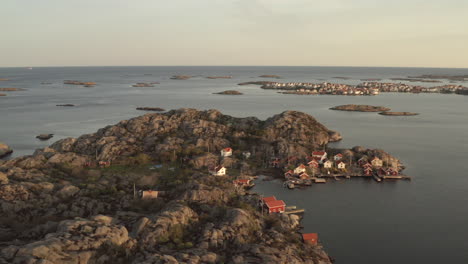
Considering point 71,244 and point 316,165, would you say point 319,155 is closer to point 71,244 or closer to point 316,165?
point 316,165

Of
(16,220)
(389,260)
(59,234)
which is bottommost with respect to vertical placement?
(389,260)

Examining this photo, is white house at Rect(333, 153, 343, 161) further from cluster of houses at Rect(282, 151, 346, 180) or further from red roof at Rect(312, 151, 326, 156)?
red roof at Rect(312, 151, 326, 156)

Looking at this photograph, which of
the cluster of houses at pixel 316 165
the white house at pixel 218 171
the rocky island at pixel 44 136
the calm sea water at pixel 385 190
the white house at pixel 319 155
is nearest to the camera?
the calm sea water at pixel 385 190

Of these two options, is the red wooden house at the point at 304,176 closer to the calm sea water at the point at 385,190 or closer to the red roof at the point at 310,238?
the calm sea water at the point at 385,190

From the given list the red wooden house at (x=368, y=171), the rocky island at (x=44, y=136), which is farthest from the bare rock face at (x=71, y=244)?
the rocky island at (x=44, y=136)

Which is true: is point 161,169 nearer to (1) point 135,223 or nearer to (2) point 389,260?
(1) point 135,223

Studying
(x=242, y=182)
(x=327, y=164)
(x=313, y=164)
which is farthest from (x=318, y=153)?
(x=242, y=182)

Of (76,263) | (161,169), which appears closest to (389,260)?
(76,263)
